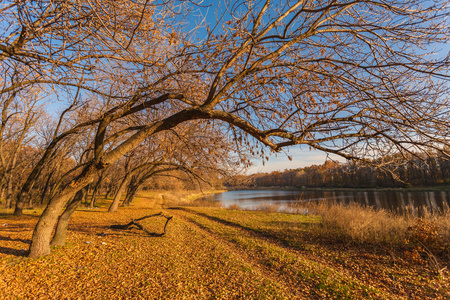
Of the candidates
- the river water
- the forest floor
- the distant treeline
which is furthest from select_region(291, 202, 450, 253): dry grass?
the river water

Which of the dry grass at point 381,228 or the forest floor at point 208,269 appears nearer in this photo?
the forest floor at point 208,269

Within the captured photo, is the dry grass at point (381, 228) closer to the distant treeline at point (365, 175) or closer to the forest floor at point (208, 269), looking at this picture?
the forest floor at point (208, 269)

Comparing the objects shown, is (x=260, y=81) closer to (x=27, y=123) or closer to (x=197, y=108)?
(x=197, y=108)

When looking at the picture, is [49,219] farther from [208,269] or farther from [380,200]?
[380,200]

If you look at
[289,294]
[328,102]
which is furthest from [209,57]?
[289,294]

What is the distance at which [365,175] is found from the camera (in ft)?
32.2

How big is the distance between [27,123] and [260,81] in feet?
58.1

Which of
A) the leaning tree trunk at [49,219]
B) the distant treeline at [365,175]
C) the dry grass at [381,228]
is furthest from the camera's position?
the dry grass at [381,228]

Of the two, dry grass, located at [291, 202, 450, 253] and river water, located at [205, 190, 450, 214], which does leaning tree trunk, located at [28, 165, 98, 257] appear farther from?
river water, located at [205, 190, 450, 214]

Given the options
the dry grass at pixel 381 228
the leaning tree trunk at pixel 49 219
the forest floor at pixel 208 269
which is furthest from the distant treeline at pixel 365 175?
the leaning tree trunk at pixel 49 219

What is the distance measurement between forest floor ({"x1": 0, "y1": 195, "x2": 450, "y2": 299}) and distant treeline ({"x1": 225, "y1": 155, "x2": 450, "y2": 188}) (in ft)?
7.69

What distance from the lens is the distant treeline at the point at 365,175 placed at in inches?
167

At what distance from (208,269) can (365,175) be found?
810 centimetres

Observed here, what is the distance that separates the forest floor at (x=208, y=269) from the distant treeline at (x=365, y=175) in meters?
2.35
